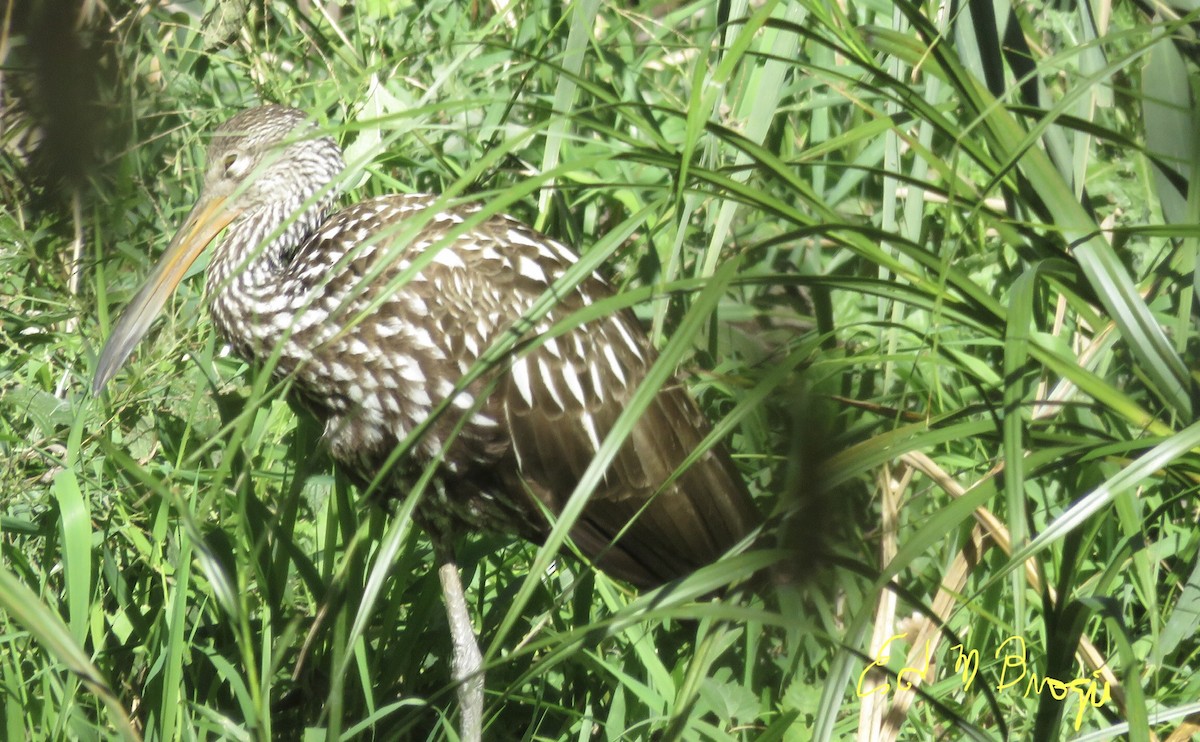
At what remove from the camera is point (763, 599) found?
2.05 metres

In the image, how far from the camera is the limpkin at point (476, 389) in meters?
2.48

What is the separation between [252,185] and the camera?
2.94 meters

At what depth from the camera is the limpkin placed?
248 cm

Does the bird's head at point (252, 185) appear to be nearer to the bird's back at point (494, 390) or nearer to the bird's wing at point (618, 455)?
the bird's back at point (494, 390)

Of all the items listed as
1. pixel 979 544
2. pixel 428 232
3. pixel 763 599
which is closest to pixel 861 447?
pixel 763 599

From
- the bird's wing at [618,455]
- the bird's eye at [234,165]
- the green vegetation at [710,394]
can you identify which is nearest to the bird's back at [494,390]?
the bird's wing at [618,455]

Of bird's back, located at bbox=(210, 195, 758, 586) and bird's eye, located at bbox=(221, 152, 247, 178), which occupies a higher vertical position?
bird's eye, located at bbox=(221, 152, 247, 178)

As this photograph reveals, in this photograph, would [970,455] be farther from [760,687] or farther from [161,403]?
[161,403]
